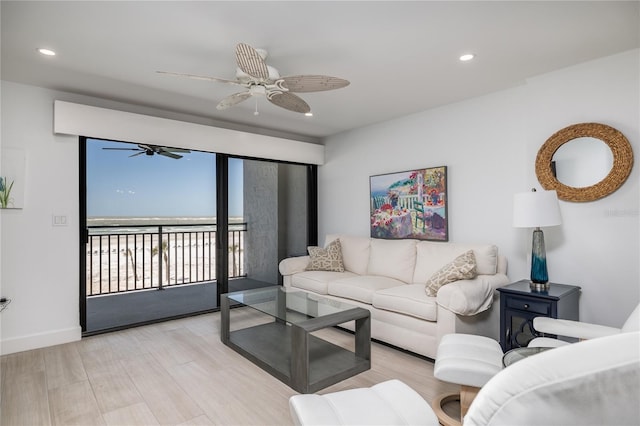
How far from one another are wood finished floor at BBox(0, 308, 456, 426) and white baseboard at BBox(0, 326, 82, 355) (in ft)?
0.24

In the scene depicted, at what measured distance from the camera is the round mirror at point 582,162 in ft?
8.91

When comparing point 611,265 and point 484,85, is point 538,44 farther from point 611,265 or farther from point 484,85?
point 611,265

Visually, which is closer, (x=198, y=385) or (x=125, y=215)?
(x=198, y=385)

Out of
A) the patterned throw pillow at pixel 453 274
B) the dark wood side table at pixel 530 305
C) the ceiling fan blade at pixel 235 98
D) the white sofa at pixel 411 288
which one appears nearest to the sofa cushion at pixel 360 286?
Result: the white sofa at pixel 411 288

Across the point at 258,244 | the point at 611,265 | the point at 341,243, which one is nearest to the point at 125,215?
the point at 258,244

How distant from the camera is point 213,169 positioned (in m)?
4.43

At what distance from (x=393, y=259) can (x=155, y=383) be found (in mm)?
2609

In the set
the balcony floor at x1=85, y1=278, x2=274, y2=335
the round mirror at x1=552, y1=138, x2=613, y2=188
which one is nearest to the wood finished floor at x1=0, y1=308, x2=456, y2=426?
the balcony floor at x1=85, y1=278, x2=274, y2=335

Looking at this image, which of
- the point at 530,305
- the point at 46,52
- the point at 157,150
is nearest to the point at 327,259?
the point at 530,305

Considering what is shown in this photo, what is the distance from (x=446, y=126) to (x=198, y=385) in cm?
348

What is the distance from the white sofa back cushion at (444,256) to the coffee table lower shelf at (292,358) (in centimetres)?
130

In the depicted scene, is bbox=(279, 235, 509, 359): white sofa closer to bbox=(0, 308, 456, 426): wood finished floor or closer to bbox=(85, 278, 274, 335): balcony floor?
bbox=(0, 308, 456, 426): wood finished floor

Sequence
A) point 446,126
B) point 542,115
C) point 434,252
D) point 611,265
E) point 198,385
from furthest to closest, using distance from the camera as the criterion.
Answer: point 446,126
point 434,252
point 542,115
point 611,265
point 198,385

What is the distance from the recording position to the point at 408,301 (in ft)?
9.77
